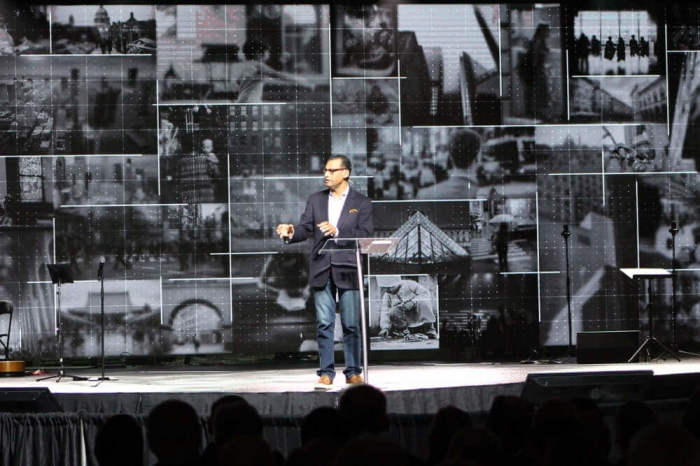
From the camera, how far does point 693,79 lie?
421 inches

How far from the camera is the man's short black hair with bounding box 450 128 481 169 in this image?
1046 centimetres

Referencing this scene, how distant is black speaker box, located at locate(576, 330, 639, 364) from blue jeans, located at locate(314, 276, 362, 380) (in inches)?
124

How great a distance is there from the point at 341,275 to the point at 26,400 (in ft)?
8.14

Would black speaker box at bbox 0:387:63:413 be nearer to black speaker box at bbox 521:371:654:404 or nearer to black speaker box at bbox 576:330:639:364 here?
black speaker box at bbox 521:371:654:404

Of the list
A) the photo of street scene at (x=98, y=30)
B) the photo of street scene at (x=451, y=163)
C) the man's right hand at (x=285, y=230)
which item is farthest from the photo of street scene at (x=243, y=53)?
the man's right hand at (x=285, y=230)

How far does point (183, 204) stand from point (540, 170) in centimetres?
368

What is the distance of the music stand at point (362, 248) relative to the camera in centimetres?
633

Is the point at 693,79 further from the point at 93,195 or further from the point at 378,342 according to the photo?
the point at 93,195

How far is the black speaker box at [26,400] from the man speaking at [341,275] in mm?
2160

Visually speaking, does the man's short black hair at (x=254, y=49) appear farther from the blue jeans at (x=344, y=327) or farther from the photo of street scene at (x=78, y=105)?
the blue jeans at (x=344, y=327)

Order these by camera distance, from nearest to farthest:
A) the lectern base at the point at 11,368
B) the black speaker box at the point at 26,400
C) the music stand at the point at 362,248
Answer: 1. the black speaker box at the point at 26,400
2. the music stand at the point at 362,248
3. the lectern base at the point at 11,368

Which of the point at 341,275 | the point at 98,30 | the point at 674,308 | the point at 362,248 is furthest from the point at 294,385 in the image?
the point at 98,30

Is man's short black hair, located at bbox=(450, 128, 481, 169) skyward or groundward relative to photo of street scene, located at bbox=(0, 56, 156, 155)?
groundward

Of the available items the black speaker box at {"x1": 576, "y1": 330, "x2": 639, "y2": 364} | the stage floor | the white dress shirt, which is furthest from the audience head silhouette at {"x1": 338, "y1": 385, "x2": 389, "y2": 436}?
the black speaker box at {"x1": 576, "y1": 330, "x2": 639, "y2": 364}
